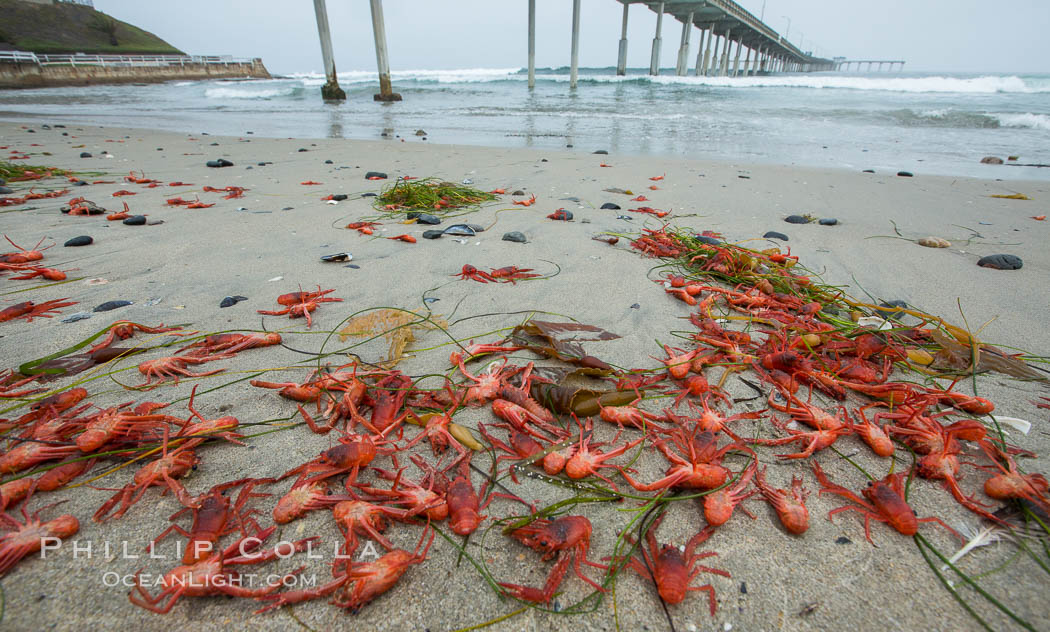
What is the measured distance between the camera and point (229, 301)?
7.93ft

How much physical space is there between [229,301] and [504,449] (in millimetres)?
1875

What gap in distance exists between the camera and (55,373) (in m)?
1.76

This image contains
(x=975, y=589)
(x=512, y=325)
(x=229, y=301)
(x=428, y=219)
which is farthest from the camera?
(x=428, y=219)

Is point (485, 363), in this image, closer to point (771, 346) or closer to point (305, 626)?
point (305, 626)

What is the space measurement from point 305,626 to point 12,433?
128 cm

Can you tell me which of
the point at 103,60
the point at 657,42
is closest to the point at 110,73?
the point at 103,60

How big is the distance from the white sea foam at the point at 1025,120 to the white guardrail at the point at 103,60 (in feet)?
154

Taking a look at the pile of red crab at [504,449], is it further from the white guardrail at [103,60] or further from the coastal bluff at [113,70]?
the white guardrail at [103,60]

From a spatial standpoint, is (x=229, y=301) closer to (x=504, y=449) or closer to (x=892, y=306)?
(x=504, y=449)

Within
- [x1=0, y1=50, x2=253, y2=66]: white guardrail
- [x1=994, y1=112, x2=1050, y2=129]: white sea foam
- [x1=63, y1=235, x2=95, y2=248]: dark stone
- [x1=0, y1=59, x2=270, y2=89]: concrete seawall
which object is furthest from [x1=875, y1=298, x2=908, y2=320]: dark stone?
[x1=0, y1=50, x2=253, y2=66]: white guardrail

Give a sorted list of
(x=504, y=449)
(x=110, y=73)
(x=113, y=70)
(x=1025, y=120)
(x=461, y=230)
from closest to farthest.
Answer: (x=504, y=449), (x=461, y=230), (x=1025, y=120), (x=110, y=73), (x=113, y=70)

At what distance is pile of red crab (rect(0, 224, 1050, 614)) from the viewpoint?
3.64ft

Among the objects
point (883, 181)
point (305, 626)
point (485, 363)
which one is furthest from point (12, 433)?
point (883, 181)

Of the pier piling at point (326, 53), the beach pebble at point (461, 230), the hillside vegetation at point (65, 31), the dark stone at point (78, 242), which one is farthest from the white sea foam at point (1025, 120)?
the hillside vegetation at point (65, 31)
